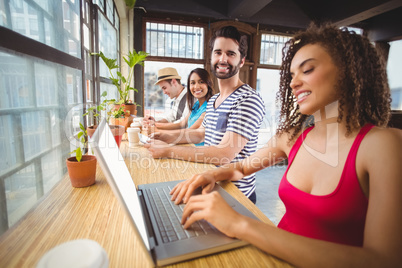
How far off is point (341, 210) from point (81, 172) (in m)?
0.99

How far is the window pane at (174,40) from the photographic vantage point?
482cm

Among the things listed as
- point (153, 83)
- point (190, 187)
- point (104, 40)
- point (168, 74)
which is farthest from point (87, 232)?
point (153, 83)

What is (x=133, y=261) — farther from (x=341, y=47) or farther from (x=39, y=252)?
(x=341, y=47)

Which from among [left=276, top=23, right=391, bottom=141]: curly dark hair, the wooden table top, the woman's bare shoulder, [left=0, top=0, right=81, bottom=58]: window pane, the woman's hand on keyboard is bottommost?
the wooden table top

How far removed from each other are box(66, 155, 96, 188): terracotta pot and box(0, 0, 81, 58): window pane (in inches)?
21.7

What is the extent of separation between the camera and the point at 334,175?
0.80 metres

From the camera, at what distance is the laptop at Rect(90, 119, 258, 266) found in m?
0.48

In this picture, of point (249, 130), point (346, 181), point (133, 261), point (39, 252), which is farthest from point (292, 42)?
point (39, 252)

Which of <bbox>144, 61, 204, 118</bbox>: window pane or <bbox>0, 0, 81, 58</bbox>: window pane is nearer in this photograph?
<bbox>0, 0, 81, 58</bbox>: window pane

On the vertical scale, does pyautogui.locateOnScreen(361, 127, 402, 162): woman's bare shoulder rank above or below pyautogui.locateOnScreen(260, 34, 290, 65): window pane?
below

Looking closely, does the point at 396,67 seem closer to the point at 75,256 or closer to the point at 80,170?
the point at 80,170

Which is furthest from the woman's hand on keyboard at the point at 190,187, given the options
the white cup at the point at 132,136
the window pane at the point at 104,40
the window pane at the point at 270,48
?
the window pane at the point at 270,48

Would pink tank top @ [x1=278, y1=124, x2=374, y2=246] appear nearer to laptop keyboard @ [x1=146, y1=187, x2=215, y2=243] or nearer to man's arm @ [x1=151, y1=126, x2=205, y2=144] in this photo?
laptop keyboard @ [x1=146, y1=187, x2=215, y2=243]

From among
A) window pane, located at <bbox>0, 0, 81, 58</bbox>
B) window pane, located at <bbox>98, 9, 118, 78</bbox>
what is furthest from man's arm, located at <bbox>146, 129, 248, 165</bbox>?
window pane, located at <bbox>98, 9, 118, 78</bbox>
